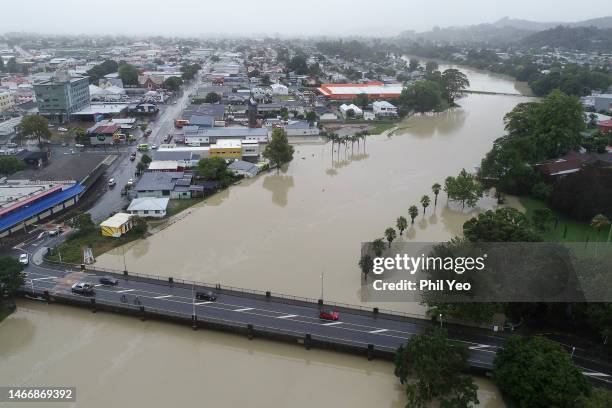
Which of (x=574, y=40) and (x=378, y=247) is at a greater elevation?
(x=574, y=40)

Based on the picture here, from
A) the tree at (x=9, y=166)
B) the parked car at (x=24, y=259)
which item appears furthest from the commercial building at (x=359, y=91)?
the parked car at (x=24, y=259)

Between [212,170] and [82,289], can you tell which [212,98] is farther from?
[82,289]

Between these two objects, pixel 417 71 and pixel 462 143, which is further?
pixel 417 71

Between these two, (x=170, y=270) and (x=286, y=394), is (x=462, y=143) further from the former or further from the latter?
(x=286, y=394)

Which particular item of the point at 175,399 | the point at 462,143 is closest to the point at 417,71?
the point at 462,143

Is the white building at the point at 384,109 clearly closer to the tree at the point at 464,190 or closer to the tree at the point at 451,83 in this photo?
the tree at the point at 451,83

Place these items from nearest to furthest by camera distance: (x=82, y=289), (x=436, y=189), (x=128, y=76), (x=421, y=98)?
(x=82, y=289) → (x=436, y=189) → (x=421, y=98) → (x=128, y=76)

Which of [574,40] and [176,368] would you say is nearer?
[176,368]

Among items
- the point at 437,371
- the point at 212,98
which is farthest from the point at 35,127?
the point at 437,371
